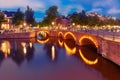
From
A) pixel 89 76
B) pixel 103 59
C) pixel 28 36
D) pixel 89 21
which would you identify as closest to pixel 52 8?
pixel 89 21

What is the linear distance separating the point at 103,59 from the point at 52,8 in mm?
72047

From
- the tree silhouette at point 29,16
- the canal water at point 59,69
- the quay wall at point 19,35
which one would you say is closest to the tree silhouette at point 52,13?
the tree silhouette at point 29,16

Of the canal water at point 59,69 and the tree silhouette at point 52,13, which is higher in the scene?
the tree silhouette at point 52,13

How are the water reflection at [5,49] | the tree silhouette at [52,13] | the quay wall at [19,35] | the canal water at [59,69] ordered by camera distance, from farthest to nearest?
the tree silhouette at [52,13] → the quay wall at [19,35] → the water reflection at [5,49] → the canal water at [59,69]

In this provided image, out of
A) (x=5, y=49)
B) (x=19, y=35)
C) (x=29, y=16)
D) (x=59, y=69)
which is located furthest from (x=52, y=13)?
(x=59, y=69)

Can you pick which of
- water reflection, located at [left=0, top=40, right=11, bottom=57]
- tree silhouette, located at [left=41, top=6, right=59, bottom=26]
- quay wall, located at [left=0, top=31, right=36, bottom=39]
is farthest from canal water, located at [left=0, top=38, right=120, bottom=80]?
tree silhouette, located at [left=41, top=6, right=59, bottom=26]

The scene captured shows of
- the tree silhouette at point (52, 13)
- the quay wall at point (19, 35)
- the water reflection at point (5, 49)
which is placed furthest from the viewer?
the tree silhouette at point (52, 13)

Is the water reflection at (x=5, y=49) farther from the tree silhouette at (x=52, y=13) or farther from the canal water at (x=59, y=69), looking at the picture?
the tree silhouette at (x=52, y=13)

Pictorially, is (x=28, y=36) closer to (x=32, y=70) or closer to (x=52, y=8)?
(x=52, y=8)

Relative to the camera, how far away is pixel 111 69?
29906 millimetres

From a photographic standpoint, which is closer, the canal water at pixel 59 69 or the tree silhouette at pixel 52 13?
the canal water at pixel 59 69

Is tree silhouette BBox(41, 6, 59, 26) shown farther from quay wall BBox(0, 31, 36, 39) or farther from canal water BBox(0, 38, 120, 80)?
canal water BBox(0, 38, 120, 80)

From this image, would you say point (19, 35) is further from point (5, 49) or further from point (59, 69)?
point (59, 69)

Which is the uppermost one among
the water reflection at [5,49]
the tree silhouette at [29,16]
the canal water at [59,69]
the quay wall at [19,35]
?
the tree silhouette at [29,16]
